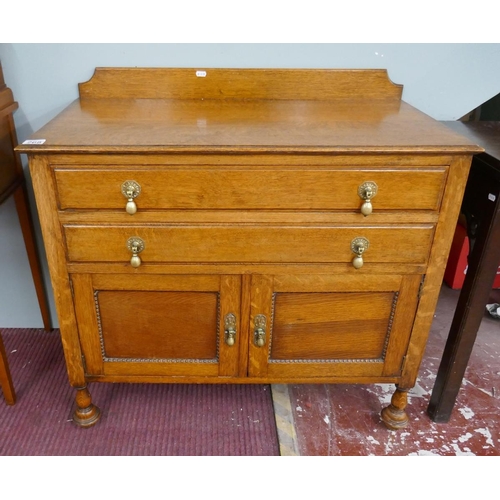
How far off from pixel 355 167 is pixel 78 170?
2.30 feet

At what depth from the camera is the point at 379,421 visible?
5.47ft

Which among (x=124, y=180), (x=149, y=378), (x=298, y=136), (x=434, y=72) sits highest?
(x=434, y=72)

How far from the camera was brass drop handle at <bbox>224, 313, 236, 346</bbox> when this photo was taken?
55.8 inches

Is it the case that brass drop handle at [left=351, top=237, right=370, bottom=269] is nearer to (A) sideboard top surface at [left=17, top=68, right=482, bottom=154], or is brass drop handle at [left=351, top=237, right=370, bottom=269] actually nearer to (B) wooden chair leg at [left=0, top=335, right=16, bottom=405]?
(A) sideboard top surface at [left=17, top=68, right=482, bottom=154]

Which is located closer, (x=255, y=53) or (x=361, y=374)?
(x=361, y=374)

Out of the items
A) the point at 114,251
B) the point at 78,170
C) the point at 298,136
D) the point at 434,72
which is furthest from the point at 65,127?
→ the point at 434,72

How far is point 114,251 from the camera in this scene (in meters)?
1.30

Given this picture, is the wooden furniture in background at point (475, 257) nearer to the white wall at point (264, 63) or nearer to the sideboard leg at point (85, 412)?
the white wall at point (264, 63)

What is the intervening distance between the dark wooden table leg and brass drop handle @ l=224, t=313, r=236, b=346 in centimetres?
71

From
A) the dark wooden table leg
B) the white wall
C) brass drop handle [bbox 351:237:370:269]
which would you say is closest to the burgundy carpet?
the dark wooden table leg

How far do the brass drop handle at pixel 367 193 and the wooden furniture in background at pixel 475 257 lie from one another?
36 centimetres

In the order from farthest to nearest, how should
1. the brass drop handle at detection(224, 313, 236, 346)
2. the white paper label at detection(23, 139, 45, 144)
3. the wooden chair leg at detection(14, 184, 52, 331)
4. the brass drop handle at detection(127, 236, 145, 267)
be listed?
1. the wooden chair leg at detection(14, 184, 52, 331)
2. the brass drop handle at detection(224, 313, 236, 346)
3. the brass drop handle at detection(127, 236, 145, 267)
4. the white paper label at detection(23, 139, 45, 144)

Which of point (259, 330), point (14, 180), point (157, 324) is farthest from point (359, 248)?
point (14, 180)

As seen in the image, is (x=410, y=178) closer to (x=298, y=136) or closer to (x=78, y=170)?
(x=298, y=136)
